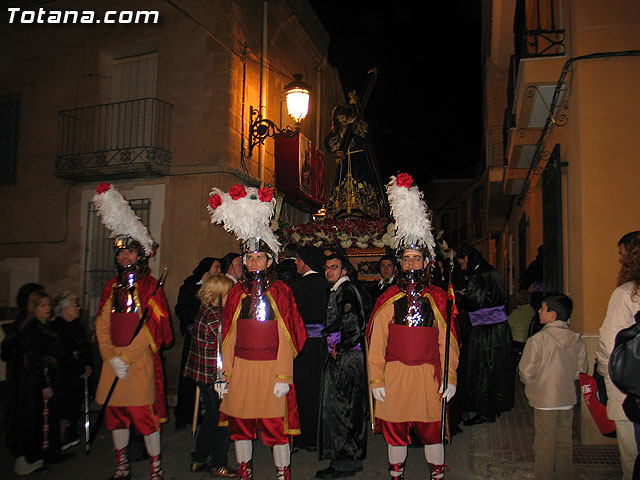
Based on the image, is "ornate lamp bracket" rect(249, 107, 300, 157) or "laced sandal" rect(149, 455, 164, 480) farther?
"ornate lamp bracket" rect(249, 107, 300, 157)

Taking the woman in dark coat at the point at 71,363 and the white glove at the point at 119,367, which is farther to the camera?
the woman in dark coat at the point at 71,363

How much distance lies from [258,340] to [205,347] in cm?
88

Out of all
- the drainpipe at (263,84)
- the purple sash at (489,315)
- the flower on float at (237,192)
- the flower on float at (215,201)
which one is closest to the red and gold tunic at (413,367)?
the flower on float at (237,192)

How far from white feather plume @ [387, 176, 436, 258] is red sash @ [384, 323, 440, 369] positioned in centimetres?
80

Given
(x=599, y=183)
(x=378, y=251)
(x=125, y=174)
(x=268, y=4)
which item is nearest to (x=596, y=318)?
(x=599, y=183)

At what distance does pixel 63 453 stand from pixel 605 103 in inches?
298

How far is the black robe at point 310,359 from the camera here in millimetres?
5555

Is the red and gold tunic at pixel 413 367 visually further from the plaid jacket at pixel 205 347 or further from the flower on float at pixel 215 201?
the flower on float at pixel 215 201

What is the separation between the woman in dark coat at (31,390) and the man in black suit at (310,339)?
8.73ft

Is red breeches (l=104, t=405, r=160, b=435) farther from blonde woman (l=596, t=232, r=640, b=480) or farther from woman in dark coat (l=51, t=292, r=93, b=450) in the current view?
blonde woman (l=596, t=232, r=640, b=480)

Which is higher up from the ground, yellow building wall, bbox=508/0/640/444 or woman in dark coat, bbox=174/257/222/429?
yellow building wall, bbox=508/0/640/444

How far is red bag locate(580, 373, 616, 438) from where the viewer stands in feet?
12.2

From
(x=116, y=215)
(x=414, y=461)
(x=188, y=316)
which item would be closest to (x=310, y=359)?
(x=414, y=461)

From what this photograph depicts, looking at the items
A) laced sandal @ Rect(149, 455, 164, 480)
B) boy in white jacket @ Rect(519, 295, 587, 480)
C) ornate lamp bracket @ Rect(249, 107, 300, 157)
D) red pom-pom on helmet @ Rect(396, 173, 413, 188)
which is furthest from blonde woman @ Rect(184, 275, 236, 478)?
ornate lamp bracket @ Rect(249, 107, 300, 157)
